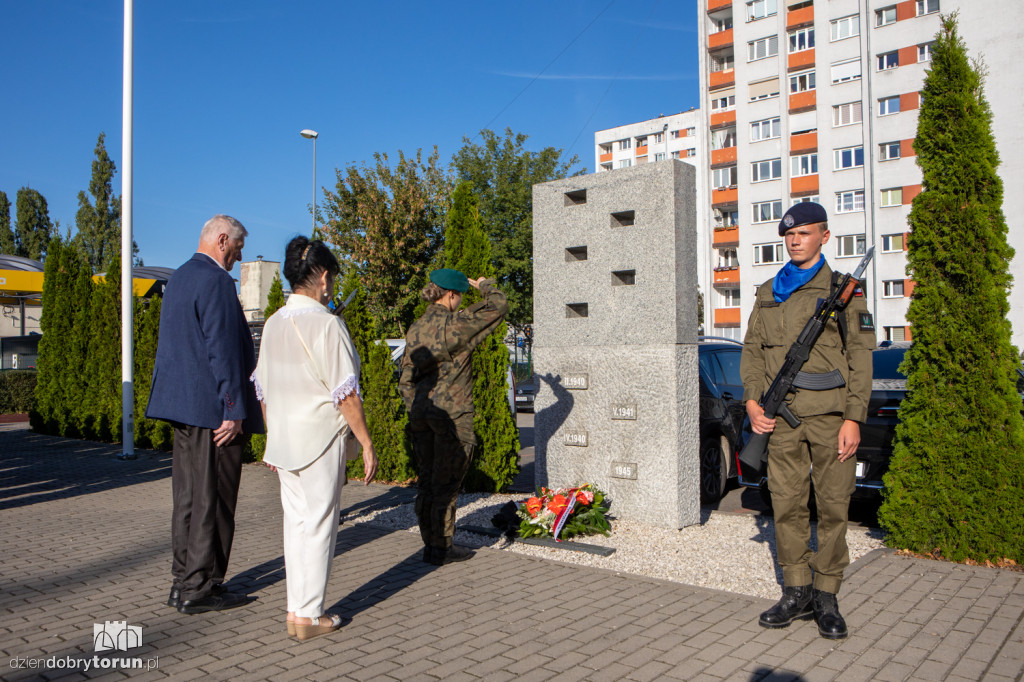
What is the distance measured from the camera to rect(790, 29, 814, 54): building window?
4978cm

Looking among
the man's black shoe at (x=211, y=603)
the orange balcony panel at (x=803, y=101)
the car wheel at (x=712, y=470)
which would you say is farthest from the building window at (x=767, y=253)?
the man's black shoe at (x=211, y=603)

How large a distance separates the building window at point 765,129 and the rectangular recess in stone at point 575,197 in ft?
158

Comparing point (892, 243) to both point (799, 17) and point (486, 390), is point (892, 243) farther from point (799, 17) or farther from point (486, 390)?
point (486, 390)

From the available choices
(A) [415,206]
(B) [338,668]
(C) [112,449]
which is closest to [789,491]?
(B) [338,668]

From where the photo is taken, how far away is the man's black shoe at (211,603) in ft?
15.0

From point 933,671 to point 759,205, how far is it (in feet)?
171

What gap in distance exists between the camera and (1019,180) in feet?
130

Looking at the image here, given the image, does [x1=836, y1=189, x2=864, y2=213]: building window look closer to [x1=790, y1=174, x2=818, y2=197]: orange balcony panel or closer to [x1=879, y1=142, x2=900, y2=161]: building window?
[x1=790, y1=174, x2=818, y2=197]: orange balcony panel

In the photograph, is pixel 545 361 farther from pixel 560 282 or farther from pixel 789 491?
pixel 789 491

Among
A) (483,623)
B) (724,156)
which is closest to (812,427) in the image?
(483,623)

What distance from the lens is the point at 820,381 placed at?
4.27 meters

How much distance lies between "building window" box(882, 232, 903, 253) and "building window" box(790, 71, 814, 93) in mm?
11149

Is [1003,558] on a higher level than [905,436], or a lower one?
lower

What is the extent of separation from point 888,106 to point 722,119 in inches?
488
